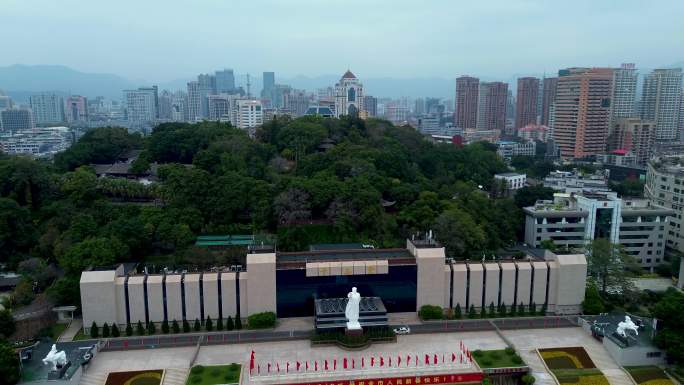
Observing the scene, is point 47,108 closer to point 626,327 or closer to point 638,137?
point 638,137

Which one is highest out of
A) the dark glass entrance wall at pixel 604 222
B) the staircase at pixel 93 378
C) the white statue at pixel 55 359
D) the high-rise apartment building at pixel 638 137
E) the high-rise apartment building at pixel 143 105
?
the high-rise apartment building at pixel 143 105

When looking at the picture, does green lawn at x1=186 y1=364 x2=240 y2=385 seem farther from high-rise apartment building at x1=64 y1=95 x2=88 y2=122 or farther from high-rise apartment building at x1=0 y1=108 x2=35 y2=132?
high-rise apartment building at x1=64 y1=95 x2=88 y2=122

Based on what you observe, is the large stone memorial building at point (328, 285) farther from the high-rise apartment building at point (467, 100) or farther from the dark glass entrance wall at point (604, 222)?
the high-rise apartment building at point (467, 100)

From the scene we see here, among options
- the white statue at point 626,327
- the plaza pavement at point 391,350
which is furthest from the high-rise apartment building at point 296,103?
the white statue at point 626,327

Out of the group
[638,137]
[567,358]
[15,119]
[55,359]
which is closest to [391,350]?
[567,358]

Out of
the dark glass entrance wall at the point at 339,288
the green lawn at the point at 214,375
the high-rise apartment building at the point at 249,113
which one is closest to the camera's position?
the green lawn at the point at 214,375

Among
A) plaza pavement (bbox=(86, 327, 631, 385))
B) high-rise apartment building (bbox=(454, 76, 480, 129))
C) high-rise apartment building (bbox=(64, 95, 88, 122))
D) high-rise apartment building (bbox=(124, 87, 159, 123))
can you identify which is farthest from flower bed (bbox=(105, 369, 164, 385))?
high-rise apartment building (bbox=(124, 87, 159, 123))
